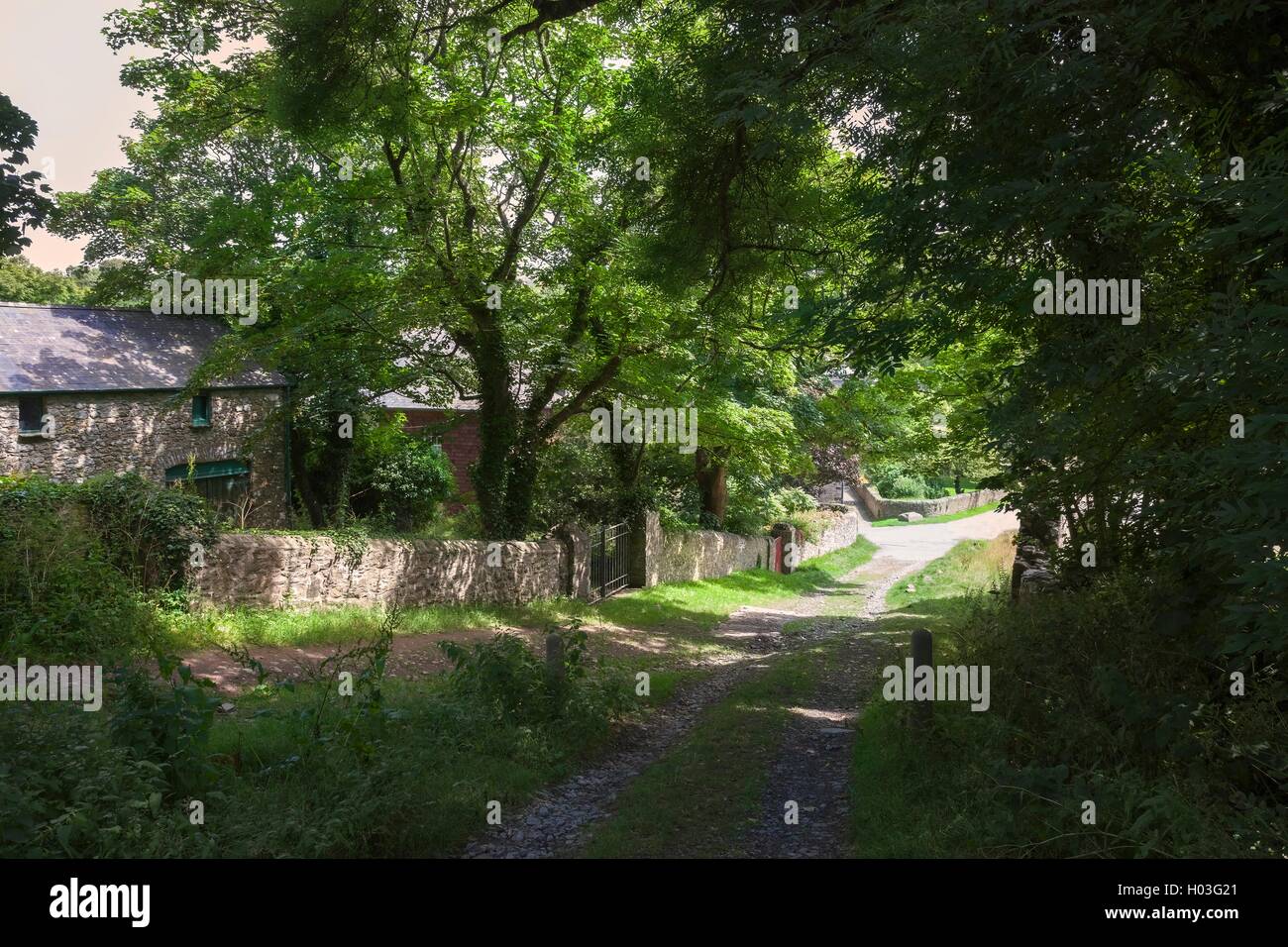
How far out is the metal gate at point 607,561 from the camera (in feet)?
66.1

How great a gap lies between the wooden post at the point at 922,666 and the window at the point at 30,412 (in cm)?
1723

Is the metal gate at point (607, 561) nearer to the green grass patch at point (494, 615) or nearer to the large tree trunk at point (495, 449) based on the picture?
the green grass patch at point (494, 615)

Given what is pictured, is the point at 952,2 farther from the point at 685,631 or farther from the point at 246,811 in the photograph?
the point at 685,631

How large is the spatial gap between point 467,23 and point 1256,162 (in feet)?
29.3

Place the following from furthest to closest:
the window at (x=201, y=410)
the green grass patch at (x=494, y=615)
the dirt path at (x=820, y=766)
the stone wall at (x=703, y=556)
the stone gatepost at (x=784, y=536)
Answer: the stone gatepost at (x=784, y=536), the stone wall at (x=703, y=556), the window at (x=201, y=410), the green grass patch at (x=494, y=615), the dirt path at (x=820, y=766)

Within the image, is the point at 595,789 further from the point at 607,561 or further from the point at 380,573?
the point at 607,561

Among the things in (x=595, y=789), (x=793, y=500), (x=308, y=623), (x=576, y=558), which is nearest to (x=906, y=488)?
(x=793, y=500)

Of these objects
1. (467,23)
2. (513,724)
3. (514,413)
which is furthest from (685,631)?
(467,23)

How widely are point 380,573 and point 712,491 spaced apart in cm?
1434

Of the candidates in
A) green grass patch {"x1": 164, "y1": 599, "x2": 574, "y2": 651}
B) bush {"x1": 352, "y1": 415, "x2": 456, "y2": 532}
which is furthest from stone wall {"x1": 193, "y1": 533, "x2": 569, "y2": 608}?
bush {"x1": 352, "y1": 415, "x2": 456, "y2": 532}

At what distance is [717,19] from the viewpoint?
8.93 meters

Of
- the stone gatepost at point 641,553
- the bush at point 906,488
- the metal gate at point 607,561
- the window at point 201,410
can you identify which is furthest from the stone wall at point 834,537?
the window at point 201,410

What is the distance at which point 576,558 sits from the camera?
19.3 metres

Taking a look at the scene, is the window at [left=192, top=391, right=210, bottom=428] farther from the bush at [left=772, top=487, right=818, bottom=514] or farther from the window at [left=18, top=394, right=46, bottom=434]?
the bush at [left=772, top=487, right=818, bottom=514]
